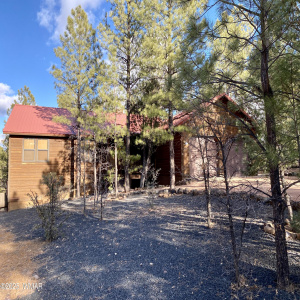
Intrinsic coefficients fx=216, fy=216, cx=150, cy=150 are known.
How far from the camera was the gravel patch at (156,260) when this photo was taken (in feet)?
9.53

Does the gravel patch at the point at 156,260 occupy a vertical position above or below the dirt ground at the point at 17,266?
above

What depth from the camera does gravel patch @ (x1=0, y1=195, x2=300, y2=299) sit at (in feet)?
9.53

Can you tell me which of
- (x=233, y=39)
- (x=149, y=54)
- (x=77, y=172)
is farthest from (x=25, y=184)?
(x=233, y=39)

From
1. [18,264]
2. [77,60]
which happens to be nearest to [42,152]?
[77,60]

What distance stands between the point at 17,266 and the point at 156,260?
2.57 metres

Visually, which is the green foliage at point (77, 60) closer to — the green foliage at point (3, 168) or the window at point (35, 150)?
the window at point (35, 150)

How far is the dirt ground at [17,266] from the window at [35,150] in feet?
19.4

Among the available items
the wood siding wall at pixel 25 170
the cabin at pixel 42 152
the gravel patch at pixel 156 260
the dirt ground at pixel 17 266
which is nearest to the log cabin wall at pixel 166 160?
the cabin at pixel 42 152

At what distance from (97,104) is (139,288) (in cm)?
791

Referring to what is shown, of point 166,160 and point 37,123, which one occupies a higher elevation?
point 37,123

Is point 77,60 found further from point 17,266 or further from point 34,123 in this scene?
point 17,266

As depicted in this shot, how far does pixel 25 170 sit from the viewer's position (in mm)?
10719

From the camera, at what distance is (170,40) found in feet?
29.0

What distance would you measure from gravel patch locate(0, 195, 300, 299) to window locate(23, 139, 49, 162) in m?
5.88
